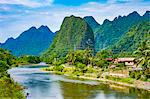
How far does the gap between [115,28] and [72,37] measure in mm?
30792

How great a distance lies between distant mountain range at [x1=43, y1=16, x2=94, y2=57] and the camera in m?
140

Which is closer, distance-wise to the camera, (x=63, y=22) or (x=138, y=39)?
(x=138, y=39)

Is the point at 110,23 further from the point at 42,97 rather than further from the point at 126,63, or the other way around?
the point at 42,97

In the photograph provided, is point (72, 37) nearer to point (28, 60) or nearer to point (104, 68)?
point (28, 60)

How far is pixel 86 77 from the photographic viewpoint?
58.8 meters

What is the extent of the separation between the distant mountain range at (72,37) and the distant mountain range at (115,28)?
63.6ft

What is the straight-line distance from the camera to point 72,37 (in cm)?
14950

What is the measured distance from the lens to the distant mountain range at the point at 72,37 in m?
140

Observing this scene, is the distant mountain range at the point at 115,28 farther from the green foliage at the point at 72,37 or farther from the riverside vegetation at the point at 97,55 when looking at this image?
the green foliage at the point at 72,37

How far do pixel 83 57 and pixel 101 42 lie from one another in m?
97.4

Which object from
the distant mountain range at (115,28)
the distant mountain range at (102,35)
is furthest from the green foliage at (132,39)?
the distant mountain range at (115,28)

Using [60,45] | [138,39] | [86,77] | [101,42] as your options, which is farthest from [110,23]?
[86,77]

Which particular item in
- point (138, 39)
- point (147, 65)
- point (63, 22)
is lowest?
point (147, 65)

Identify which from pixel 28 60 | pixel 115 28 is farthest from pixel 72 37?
pixel 28 60
